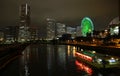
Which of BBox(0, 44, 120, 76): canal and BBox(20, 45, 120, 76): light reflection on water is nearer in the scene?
BBox(0, 44, 120, 76): canal

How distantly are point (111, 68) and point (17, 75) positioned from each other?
567 inches

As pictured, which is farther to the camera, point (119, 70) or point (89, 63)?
point (89, 63)

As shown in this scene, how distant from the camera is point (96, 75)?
112ft

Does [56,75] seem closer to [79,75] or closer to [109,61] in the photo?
[79,75]

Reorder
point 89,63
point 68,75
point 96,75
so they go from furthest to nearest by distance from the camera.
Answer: point 89,63 → point 68,75 → point 96,75

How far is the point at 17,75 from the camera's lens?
37.2 m

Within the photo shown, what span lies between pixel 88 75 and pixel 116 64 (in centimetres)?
528

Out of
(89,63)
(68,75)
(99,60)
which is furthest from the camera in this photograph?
(89,63)

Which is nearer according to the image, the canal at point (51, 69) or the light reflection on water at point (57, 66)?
the canal at point (51, 69)

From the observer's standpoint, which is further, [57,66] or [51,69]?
[57,66]

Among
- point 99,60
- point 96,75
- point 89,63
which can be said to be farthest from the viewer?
point 89,63

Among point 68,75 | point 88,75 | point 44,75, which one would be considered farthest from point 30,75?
point 88,75

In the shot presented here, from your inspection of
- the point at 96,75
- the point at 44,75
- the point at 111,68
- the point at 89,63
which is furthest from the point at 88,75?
the point at 89,63

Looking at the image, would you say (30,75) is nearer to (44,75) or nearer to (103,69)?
(44,75)
